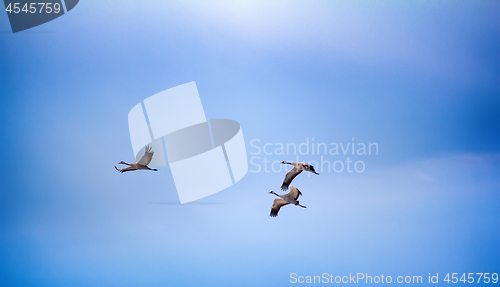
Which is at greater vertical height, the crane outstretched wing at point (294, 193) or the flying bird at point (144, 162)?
the flying bird at point (144, 162)

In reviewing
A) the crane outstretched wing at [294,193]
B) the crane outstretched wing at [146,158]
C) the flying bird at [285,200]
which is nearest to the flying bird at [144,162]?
the crane outstretched wing at [146,158]

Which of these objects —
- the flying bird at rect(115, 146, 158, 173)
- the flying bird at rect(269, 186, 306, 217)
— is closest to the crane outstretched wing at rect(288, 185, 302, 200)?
the flying bird at rect(269, 186, 306, 217)

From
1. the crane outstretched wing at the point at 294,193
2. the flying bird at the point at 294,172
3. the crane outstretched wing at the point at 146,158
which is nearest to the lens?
the flying bird at the point at 294,172

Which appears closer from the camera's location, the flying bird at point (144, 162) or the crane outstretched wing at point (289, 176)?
the crane outstretched wing at point (289, 176)

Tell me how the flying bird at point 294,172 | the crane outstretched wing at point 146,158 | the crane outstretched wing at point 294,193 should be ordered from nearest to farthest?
the flying bird at point 294,172 → the crane outstretched wing at point 294,193 → the crane outstretched wing at point 146,158

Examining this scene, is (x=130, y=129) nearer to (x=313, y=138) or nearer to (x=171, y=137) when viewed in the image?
(x=171, y=137)

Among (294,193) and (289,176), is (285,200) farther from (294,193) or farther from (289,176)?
(289,176)

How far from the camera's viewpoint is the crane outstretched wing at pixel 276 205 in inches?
253

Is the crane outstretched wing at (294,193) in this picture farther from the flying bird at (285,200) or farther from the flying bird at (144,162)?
the flying bird at (144,162)

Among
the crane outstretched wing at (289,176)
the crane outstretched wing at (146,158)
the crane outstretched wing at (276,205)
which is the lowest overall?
the crane outstretched wing at (276,205)

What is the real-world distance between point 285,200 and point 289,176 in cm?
37

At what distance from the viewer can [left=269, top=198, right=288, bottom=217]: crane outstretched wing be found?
21.0 feet

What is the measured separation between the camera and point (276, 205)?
257 inches

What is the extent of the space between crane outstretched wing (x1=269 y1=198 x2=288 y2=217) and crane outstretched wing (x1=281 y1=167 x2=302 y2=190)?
0.21m
